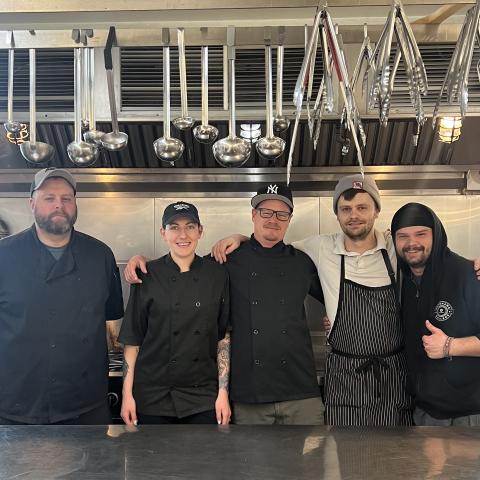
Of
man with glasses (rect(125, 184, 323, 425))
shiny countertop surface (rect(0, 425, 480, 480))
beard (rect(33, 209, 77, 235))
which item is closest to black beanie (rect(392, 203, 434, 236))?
man with glasses (rect(125, 184, 323, 425))

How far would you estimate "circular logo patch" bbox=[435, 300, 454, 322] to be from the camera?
75.5 inches

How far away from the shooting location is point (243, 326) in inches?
82.7

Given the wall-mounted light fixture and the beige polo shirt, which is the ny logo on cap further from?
the wall-mounted light fixture

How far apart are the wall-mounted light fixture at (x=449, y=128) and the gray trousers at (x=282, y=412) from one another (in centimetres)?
134

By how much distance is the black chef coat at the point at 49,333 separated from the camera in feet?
6.31

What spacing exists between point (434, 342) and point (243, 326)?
0.69m

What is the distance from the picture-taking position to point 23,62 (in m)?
2.32

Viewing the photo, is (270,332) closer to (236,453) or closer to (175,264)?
(175,264)

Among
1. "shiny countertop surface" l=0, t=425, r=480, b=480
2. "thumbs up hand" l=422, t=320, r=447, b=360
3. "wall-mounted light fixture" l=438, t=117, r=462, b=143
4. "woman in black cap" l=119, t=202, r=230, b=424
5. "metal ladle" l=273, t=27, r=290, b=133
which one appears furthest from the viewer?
"wall-mounted light fixture" l=438, t=117, r=462, b=143

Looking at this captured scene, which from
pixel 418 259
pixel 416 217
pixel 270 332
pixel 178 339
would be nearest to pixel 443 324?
pixel 418 259

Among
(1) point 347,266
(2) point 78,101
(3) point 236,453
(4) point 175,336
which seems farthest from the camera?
(1) point 347,266

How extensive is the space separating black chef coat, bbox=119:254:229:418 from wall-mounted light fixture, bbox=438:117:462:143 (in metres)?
1.27

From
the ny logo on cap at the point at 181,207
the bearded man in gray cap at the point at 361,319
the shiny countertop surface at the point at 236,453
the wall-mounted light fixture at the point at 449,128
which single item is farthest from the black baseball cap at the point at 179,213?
the wall-mounted light fixture at the point at 449,128

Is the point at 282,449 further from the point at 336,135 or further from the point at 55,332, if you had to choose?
the point at 336,135
